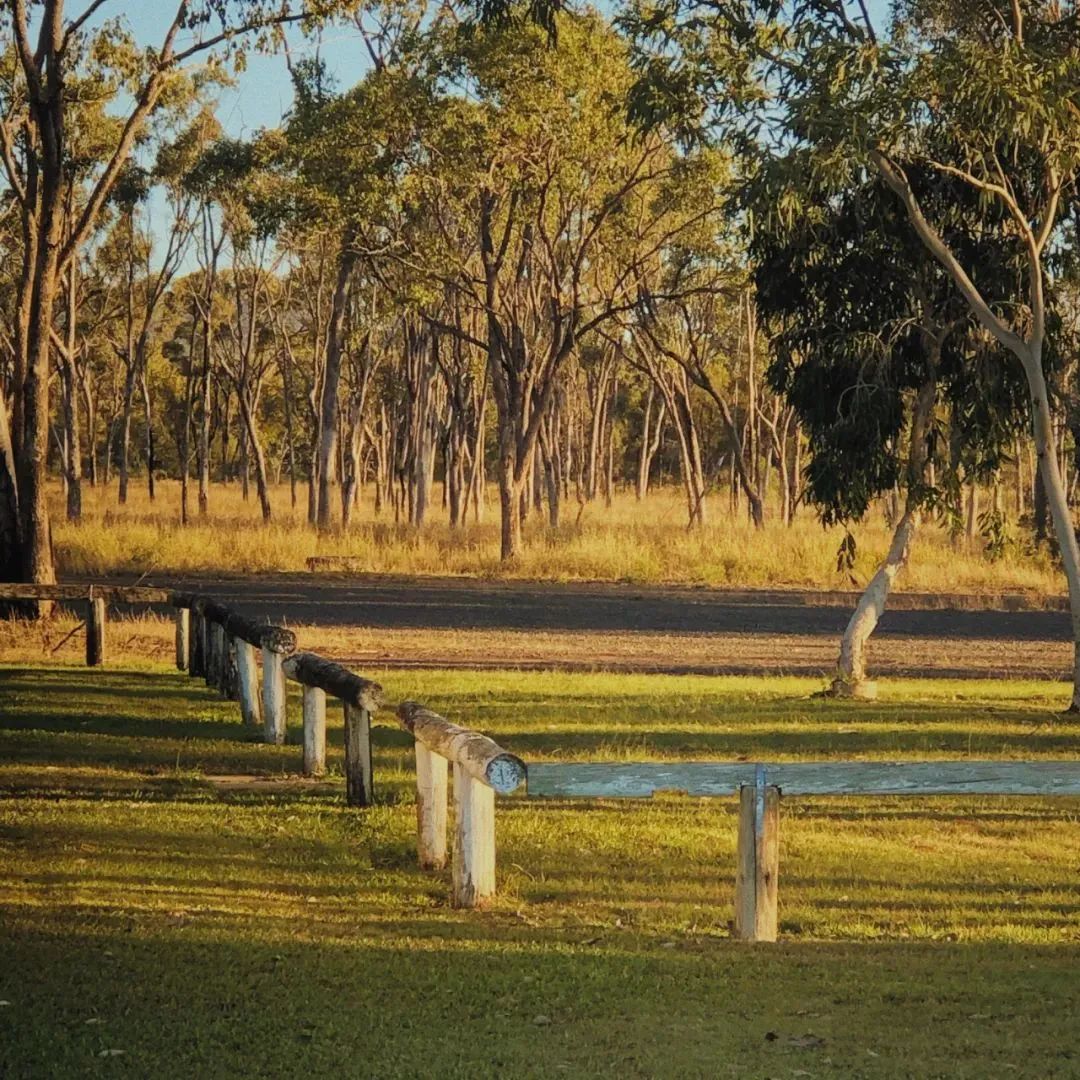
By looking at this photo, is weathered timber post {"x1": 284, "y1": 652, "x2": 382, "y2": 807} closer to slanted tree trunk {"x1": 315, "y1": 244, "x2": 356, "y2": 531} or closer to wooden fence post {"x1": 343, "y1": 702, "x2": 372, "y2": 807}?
wooden fence post {"x1": 343, "y1": 702, "x2": 372, "y2": 807}

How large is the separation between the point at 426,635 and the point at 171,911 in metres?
16.4

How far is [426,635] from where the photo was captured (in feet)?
80.9

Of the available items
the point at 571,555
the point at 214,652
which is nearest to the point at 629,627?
the point at 571,555

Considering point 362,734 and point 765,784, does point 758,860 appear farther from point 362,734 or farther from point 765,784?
point 362,734

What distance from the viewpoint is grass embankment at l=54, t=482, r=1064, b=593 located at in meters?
35.6

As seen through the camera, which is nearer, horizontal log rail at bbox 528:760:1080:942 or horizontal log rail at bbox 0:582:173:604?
horizontal log rail at bbox 528:760:1080:942

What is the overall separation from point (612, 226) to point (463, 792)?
1349 inches

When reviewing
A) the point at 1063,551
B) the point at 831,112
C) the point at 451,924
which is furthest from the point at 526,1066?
the point at 1063,551

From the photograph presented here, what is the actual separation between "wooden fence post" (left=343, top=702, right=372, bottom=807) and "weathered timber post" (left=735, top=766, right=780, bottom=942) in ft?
12.4

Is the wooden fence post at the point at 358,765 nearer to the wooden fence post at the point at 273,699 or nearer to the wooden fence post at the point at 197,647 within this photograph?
the wooden fence post at the point at 273,699

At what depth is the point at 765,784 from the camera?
7.55 meters

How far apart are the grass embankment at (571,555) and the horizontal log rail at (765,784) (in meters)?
25.7

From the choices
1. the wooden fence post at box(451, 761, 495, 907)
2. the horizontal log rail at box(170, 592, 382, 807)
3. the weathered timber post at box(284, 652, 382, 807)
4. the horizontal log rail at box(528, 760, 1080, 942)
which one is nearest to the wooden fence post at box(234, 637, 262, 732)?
the horizontal log rail at box(170, 592, 382, 807)

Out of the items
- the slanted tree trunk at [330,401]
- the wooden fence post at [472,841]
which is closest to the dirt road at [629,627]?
the slanted tree trunk at [330,401]
